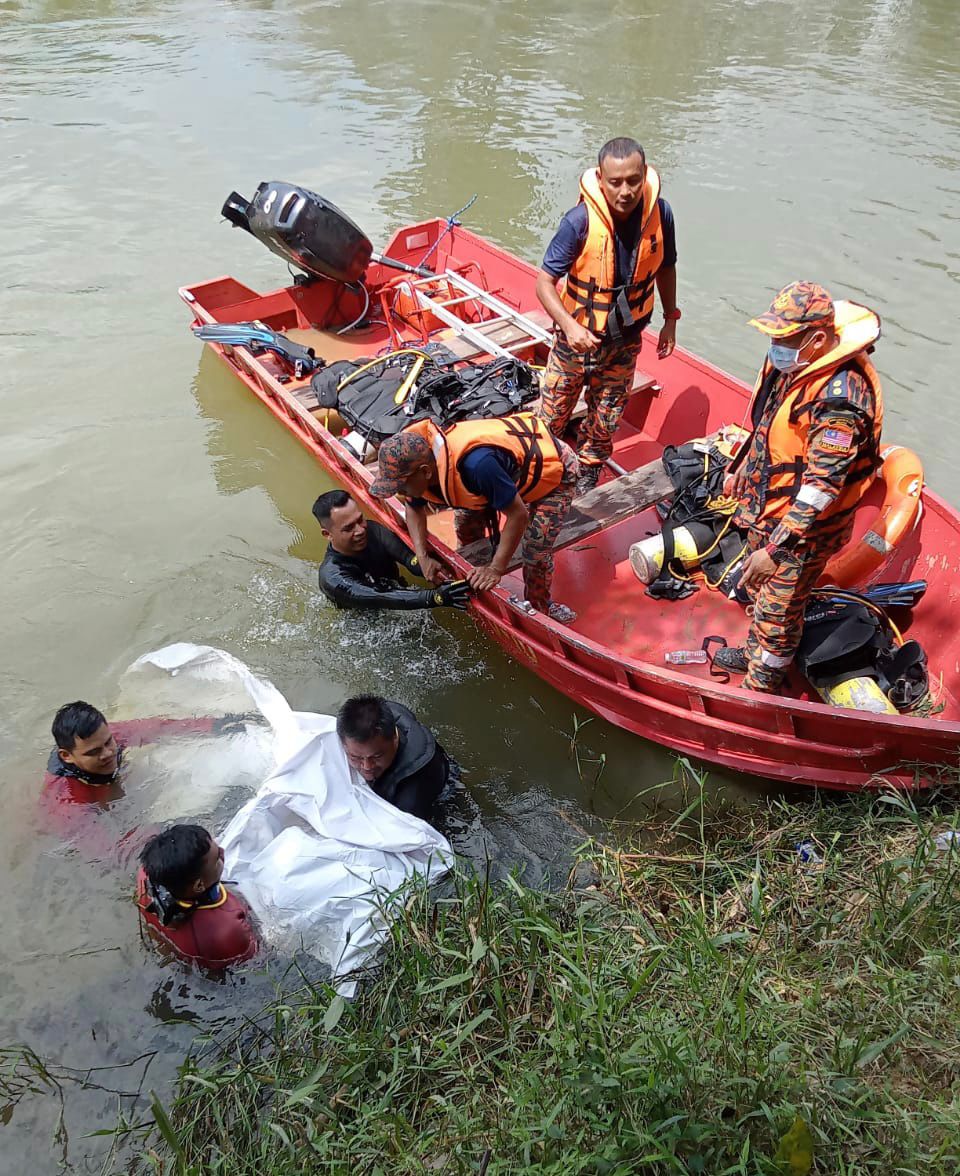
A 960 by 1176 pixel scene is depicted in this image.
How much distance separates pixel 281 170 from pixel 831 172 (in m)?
7.01

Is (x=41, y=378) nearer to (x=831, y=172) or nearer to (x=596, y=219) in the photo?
(x=596, y=219)

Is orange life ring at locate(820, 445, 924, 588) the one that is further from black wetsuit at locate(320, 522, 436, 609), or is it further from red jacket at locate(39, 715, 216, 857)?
red jacket at locate(39, 715, 216, 857)

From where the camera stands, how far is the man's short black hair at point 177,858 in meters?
2.97

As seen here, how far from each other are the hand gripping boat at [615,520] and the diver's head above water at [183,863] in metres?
2.02

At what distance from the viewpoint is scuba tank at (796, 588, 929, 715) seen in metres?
3.95

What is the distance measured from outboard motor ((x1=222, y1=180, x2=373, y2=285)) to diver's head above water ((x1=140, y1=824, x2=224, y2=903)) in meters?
5.33

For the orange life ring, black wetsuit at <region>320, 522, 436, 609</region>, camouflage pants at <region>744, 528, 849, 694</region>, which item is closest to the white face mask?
camouflage pants at <region>744, 528, 849, 694</region>

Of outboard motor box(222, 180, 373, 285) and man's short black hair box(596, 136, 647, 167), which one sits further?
outboard motor box(222, 180, 373, 285)

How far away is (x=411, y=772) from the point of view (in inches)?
147

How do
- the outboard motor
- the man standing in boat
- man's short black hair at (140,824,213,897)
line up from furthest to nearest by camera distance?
1. the outboard motor
2. the man standing in boat
3. man's short black hair at (140,824,213,897)

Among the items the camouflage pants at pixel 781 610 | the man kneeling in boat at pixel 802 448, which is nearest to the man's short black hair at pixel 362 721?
the man kneeling in boat at pixel 802 448

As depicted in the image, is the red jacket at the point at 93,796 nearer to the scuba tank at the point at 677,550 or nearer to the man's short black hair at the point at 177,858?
the man's short black hair at the point at 177,858

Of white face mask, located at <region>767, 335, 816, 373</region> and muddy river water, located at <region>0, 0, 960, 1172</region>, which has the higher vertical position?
white face mask, located at <region>767, 335, 816, 373</region>

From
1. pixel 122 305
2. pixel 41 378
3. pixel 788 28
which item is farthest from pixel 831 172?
pixel 41 378
